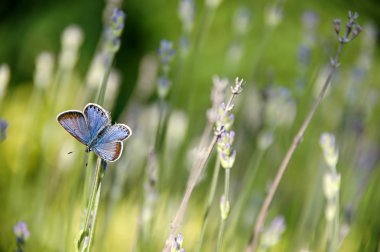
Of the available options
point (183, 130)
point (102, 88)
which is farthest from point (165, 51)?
point (183, 130)

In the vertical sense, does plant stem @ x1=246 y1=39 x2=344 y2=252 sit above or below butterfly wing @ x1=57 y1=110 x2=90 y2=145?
above

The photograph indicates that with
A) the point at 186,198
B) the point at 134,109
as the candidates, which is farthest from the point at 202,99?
the point at 186,198

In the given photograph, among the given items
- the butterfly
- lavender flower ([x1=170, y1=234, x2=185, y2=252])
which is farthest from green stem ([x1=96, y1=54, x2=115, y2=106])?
lavender flower ([x1=170, y1=234, x2=185, y2=252])

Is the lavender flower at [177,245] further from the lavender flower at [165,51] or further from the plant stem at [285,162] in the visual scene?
the lavender flower at [165,51]

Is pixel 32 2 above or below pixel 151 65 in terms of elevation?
above

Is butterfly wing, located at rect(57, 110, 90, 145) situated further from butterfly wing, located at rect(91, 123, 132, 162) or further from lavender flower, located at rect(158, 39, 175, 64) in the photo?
lavender flower, located at rect(158, 39, 175, 64)

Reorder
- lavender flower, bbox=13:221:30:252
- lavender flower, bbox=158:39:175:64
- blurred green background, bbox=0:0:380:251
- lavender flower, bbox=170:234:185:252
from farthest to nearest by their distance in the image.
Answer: blurred green background, bbox=0:0:380:251 < lavender flower, bbox=158:39:175:64 < lavender flower, bbox=13:221:30:252 < lavender flower, bbox=170:234:185:252

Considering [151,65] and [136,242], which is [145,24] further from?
[136,242]
